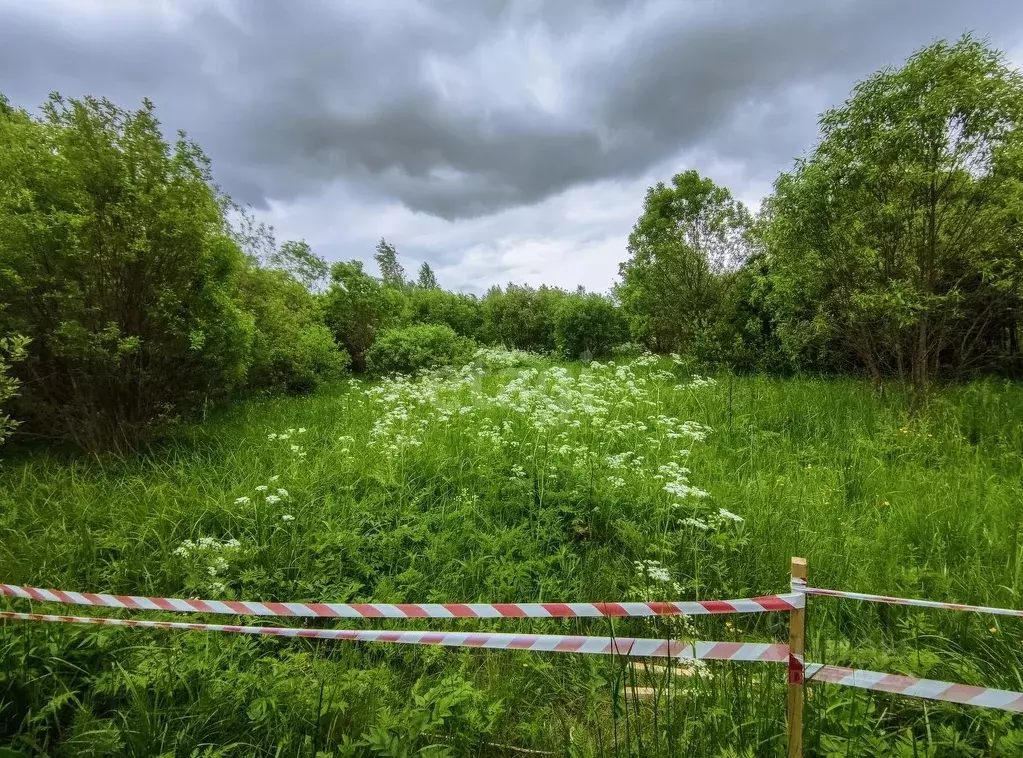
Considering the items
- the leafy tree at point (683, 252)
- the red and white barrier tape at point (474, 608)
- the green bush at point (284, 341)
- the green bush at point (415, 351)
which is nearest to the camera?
the red and white barrier tape at point (474, 608)

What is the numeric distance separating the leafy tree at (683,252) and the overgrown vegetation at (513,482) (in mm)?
2722

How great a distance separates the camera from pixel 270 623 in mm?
2387

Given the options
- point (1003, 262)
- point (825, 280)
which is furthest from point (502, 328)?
point (1003, 262)

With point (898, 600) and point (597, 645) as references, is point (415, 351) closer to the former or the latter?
point (597, 645)

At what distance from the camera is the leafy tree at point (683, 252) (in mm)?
10727

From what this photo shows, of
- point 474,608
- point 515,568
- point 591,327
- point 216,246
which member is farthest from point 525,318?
point 474,608

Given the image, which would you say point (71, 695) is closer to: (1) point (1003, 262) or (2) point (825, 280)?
(2) point (825, 280)

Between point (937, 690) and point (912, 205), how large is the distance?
19.5 ft

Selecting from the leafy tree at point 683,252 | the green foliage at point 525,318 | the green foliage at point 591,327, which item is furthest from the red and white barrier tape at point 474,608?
the green foliage at point 525,318

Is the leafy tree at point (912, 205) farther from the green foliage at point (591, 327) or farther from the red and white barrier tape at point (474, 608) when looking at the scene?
the green foliage at point (591, 327)

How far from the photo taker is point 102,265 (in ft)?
15.3

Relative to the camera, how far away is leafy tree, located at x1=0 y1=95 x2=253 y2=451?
4.46 metres

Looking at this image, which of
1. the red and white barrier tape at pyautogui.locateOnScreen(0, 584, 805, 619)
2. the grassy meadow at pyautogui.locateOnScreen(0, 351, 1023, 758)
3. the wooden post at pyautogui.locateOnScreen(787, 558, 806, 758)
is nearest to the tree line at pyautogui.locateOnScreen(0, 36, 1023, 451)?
the grassy meadow at pyautogui.locateOnScreen(0, 351, 1023, 758)

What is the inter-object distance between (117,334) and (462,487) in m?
4.17
